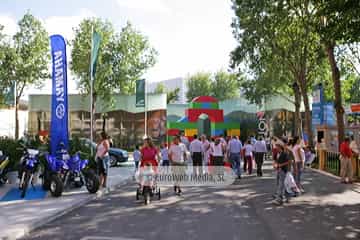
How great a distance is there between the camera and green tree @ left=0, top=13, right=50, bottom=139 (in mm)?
35312

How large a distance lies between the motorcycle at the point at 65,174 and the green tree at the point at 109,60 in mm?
24141

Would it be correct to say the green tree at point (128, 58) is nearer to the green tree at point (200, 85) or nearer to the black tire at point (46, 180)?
the black tire at point (46, 180)

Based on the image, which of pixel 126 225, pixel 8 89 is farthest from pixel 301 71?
pixel 8 89

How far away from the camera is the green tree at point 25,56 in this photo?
35312 mm

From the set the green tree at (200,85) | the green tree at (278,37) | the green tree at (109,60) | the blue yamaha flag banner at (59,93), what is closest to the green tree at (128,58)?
the green tree at (109,60)

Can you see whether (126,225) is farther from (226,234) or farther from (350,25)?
(350,25)

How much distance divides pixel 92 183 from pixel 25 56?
87.6 ft

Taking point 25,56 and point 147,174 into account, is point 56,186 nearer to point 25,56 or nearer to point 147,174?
point 147,174

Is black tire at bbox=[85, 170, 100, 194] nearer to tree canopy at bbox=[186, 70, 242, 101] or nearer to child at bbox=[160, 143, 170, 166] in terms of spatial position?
child at bbox=[160, 143, 170, 166]

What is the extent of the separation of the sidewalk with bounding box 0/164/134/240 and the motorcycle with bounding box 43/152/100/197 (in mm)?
260

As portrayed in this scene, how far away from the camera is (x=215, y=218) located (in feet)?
29.2

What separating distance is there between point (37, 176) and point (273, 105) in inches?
1502

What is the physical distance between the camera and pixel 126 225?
8242 millimetres

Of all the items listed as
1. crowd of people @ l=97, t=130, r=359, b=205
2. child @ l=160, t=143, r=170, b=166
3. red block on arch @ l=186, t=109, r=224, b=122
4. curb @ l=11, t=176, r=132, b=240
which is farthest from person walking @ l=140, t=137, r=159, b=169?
red block on arch @ l=186, t=109, r=224, b=122
